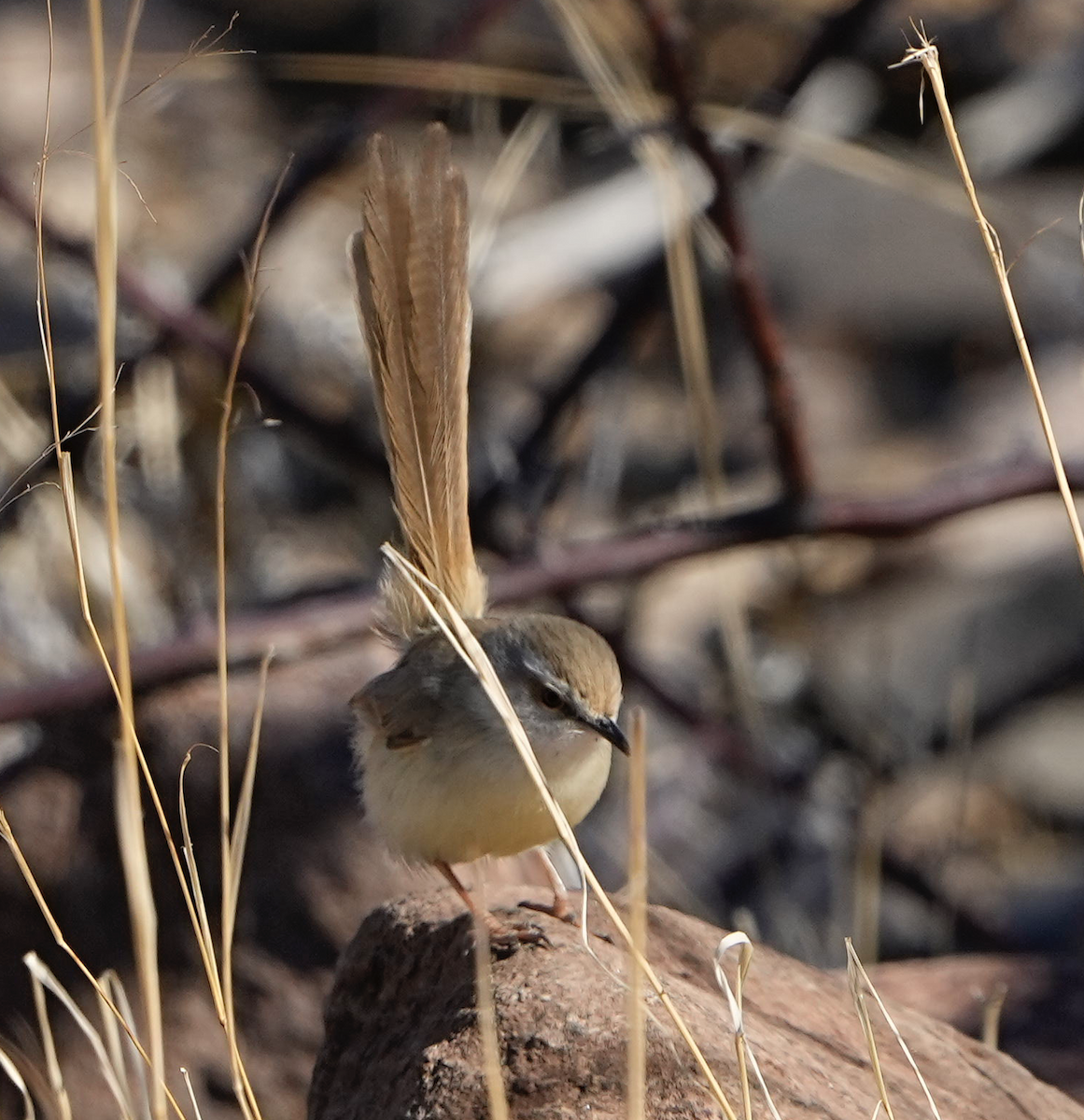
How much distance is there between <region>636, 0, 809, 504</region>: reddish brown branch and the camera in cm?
429

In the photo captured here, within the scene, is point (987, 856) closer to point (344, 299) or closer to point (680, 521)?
point (680, 521)

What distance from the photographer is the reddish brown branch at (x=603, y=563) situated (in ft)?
14.3

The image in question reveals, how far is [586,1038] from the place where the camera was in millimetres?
2814

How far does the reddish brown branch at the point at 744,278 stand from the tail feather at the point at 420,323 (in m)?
1.05

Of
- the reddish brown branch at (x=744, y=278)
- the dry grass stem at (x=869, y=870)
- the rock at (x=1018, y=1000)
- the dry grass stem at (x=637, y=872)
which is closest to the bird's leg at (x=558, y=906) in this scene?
the rock at (x=1018, y=1000)

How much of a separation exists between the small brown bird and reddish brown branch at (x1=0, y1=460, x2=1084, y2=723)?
2.02 ft

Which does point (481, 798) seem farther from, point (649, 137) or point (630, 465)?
point (630, 465)

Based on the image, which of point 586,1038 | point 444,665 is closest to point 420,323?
point 444,665

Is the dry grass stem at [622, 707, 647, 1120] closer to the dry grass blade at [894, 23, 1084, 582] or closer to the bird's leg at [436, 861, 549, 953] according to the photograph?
the bird's leg at [436, 861, 549, 953]

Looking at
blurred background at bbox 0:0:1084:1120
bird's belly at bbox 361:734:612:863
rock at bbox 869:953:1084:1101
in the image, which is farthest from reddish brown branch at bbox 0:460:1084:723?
rock at bbox 869:953:1084:1101

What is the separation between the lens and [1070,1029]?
4191mm

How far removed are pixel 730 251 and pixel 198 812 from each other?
2333 mm

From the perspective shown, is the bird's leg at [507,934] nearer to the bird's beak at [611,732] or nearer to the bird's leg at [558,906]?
the bird's leg at [558,906]

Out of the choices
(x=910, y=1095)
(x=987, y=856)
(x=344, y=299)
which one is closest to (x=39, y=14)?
(x=344, y=299)
